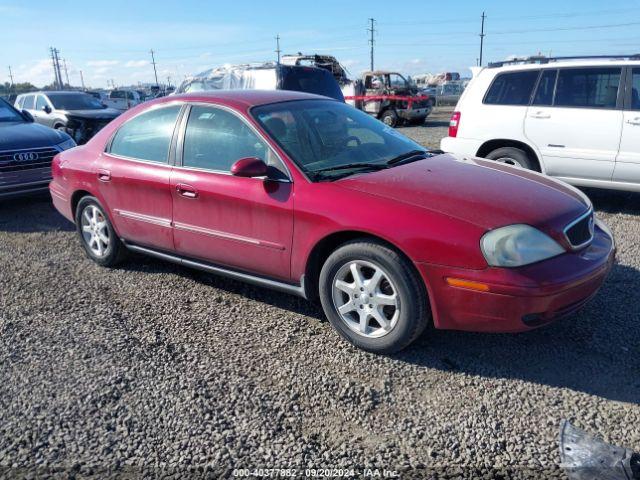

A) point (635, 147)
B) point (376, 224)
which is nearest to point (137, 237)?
point (376, 224)

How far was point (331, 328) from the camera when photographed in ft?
12.2

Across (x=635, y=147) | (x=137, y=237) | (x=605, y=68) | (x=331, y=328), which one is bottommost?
(x=331, y=328)

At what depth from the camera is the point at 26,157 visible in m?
7.20

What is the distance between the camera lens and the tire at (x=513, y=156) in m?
6.59

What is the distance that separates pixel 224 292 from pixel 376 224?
69.0 inches

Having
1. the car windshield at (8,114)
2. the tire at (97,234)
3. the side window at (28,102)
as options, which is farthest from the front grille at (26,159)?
the side window at (28,102)

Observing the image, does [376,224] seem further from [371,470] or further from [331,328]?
[371,470]

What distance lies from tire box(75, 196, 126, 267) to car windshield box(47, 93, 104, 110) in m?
10.1

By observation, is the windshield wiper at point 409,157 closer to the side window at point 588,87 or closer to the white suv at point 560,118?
the white suv at point 560,118

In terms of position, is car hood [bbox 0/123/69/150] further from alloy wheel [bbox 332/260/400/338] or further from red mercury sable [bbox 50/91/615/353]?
alloy wheel [bbox 332/260/400/338]

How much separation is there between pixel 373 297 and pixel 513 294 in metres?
0.81

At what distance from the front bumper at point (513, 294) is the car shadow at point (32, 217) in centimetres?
509

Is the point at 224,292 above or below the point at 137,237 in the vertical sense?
below

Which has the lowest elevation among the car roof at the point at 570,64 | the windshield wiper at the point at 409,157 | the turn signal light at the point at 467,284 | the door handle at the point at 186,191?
the turn signal light at the point at 467,284
